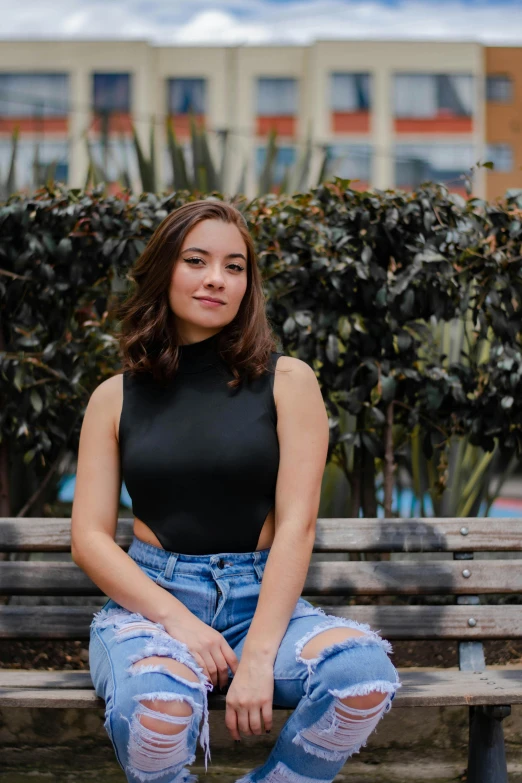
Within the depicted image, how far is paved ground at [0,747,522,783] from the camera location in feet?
9.12

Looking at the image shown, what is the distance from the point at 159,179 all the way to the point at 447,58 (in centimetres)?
4650

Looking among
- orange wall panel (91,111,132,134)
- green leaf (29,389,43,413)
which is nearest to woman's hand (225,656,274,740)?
green leaf (29,389,43,413)

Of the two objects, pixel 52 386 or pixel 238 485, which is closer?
pixel 238 485

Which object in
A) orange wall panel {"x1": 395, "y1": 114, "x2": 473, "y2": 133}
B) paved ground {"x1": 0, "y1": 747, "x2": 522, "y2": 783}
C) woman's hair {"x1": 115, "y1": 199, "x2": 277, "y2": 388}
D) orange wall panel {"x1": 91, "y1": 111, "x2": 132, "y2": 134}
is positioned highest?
orange wall panel {"x1": 395, "y1": 114, "x2": 473, "y2": 133}

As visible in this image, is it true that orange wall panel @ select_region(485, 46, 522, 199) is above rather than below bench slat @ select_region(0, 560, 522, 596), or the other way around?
above

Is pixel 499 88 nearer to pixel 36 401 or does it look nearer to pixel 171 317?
pixel 36 401

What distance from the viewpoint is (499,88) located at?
46344mm

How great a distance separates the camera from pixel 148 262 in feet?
7.68

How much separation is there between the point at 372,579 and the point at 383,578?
0.03 meters

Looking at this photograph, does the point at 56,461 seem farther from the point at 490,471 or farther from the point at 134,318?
the point at 490,471

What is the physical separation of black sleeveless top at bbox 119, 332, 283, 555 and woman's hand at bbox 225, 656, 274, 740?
0.33 m

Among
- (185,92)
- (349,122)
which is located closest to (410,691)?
(349,122)

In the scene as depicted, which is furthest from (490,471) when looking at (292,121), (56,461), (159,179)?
(292,121)

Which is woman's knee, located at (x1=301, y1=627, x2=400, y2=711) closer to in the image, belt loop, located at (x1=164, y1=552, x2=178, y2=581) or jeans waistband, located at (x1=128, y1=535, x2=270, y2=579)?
jeans waistband, located at (x1=128, y1=535, x2=270, y2=579)
